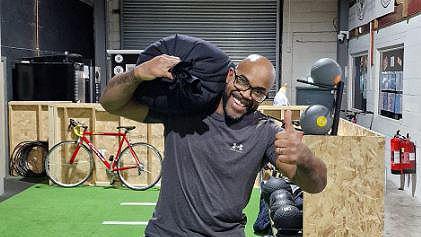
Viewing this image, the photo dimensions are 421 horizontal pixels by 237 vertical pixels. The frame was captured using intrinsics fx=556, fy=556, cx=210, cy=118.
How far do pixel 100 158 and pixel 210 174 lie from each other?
18.7ft

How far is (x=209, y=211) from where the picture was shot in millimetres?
2025

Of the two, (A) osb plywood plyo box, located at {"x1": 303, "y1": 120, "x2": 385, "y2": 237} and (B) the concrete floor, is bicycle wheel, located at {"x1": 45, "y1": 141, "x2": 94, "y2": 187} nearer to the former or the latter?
(B) the concrete floor

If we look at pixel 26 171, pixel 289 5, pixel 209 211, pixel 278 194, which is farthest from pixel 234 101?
pixel 289 5

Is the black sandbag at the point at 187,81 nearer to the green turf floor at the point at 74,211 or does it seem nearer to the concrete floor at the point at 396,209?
the green turf floor at the point at 74,211

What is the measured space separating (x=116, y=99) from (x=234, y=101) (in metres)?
0.44

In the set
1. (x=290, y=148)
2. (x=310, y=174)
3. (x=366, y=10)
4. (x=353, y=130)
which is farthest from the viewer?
(x=366, y=10)

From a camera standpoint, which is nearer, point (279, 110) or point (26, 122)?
point (279, 110)

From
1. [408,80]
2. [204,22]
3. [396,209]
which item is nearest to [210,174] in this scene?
[396,209]

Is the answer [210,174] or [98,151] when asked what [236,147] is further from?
[98,151]

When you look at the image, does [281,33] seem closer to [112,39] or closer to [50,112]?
[112,39]

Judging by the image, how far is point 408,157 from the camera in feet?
23.6

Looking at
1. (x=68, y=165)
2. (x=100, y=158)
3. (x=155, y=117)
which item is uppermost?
(x=155, y=117)

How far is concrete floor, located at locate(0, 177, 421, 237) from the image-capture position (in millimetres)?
5711

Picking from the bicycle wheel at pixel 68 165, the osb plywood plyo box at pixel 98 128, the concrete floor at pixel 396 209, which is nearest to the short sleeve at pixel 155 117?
the concrete floor at pixel 396 209
